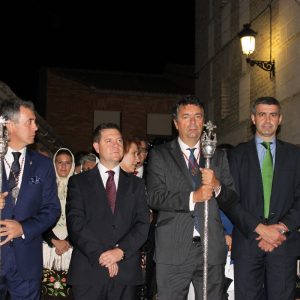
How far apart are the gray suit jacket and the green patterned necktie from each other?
42cm

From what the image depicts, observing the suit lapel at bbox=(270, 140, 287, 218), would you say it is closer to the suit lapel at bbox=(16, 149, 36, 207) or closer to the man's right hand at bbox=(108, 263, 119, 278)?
the man's right hand at bbox=(108, 263, 119, 278)

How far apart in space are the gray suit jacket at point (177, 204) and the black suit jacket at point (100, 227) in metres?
0.20

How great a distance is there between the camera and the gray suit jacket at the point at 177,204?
4801 millimetres

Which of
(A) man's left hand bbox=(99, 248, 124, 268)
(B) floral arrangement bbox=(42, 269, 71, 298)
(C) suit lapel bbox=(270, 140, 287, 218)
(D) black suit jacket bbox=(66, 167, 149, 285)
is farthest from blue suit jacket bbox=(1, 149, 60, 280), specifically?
(C) suit lapel bbox=(270, 140, 287, 218)

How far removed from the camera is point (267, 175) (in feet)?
17.5

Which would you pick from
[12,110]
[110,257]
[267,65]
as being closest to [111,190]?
[110,257]

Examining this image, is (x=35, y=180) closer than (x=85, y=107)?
Yes

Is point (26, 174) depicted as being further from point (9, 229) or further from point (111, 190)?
point (111, 190)

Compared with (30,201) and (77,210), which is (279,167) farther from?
(30,201)

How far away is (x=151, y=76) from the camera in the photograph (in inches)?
1329

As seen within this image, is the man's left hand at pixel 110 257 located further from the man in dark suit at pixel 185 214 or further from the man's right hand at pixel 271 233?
the man's right hand at pixel 271 233

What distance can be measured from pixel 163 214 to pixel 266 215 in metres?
1.03

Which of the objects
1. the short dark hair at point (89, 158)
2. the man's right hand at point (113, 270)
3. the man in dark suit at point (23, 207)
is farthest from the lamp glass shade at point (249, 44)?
the man's right hand at point (113, 270)

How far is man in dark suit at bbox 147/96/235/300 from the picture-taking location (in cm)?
479
